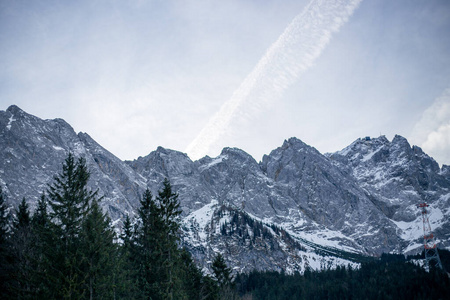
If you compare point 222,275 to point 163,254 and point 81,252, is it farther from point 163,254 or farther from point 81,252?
point 81,252

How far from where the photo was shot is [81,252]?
21.7 metres

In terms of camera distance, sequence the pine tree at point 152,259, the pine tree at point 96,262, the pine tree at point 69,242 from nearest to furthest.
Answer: the pine tree at point 69,242, the pine tree at point 96,262, the pine tree at point 152,259

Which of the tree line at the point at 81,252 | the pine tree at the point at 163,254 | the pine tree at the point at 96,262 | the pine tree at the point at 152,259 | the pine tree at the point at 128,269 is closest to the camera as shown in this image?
the tree line at the point at 81,252

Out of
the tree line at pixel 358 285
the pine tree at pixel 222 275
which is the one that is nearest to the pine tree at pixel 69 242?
the pine tree at pixel 222 275

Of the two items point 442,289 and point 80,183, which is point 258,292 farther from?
point 80,183

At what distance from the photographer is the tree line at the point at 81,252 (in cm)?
2130

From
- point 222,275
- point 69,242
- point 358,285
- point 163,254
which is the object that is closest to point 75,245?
point 69,242

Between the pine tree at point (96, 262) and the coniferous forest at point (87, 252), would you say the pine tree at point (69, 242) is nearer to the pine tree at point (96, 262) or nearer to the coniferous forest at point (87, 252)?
the coniferous forest at point (87, 252)

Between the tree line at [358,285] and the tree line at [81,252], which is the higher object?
the tree line at [358,285]

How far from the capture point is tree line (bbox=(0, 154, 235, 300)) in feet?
69.9

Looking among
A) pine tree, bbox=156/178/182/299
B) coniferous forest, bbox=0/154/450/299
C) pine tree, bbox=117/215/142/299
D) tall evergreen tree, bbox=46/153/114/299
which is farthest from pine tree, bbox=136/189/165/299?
tall evergreen tree, bbox=46/153/114/299

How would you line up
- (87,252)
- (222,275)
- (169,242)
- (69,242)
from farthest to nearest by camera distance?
(222,275)
(169,242)
(69,242)
(87,252)

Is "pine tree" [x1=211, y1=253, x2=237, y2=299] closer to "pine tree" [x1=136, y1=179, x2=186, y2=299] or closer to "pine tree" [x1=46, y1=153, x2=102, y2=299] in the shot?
"pine tree" [x1=136, y1=179, x2=186, y2=299]

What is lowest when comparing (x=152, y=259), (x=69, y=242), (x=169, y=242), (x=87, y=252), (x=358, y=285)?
(x=87, y=252)
